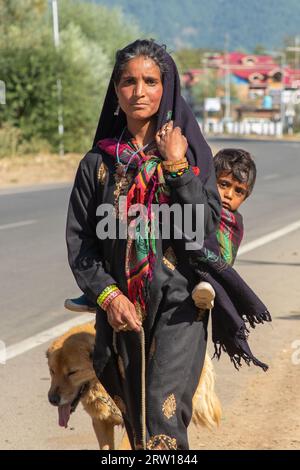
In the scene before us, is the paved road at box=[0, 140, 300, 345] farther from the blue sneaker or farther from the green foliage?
the green foliage

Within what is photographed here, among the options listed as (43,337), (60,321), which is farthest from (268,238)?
(43,337)

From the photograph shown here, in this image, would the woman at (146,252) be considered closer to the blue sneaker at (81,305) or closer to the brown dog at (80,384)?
the blue sneaker at (81,305)

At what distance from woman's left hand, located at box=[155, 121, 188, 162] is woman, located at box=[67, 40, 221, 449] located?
0.6 inches

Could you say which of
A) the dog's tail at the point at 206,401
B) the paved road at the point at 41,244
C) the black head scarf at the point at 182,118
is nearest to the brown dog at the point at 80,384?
the dog's tail at the point at 206,401

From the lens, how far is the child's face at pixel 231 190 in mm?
4895

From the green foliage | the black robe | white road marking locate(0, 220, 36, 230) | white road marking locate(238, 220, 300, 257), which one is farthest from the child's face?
the green foliage

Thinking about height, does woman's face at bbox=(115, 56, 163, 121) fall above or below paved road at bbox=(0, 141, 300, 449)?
above

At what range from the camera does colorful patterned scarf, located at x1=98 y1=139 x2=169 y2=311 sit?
4156mm

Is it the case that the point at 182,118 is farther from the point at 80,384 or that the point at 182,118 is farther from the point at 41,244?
the point at 41,244

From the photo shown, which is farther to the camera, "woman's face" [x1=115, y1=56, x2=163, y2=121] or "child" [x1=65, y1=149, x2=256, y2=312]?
"child" [x1=65, y1=149, x2=256, y2=312]

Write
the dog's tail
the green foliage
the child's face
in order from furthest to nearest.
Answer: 1. the green foliage
2. the child's face
3. the dog's tail

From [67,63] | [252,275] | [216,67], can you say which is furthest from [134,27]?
[216,67]

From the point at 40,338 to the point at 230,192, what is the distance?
Answer: 3758 mm

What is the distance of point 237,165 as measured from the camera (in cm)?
493
